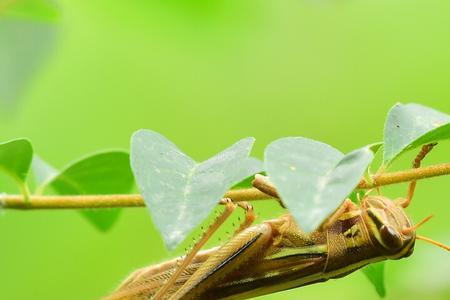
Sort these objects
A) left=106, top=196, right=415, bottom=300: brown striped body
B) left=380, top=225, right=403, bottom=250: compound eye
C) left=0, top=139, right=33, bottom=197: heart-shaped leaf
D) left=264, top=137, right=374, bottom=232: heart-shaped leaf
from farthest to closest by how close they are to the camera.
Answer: left=106, top=196, right=415, bottom=300: brown striped body
left=380, top=225, right=403, bottom=250: compound eye
left=0, top=139, right=33, bottom=197: heart-shaped leaf
left=264, top=137, right=374, bottom=232: heart-shaped leaf

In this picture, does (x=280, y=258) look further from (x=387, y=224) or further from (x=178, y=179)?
(x=178, y=179)

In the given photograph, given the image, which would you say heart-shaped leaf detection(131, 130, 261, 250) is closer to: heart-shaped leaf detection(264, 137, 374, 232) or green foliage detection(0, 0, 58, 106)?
heart-shaped leaf detection(264, 137, 374, 232)

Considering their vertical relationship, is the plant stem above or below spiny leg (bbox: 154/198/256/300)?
above

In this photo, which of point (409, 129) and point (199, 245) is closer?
point (409, 129)

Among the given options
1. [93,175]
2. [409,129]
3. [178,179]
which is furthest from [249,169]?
[93,175]

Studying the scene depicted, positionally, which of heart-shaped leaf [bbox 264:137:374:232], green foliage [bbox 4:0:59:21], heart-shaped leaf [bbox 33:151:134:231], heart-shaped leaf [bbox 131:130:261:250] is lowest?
heart-shaped leaf [bbox 33:151:134:231]


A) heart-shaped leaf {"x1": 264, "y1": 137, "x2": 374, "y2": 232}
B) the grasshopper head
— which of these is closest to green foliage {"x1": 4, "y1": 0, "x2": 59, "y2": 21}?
the grasshopper head

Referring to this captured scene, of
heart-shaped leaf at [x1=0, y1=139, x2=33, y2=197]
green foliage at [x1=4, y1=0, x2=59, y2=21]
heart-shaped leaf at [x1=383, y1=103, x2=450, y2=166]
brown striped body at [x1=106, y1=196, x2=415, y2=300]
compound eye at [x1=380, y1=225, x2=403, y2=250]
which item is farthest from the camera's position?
green foliage at [x1=4, y1=0, x2=59, y2=21]
